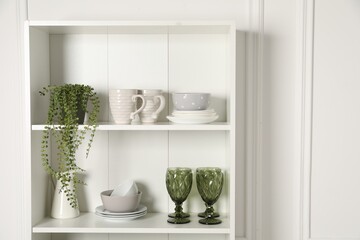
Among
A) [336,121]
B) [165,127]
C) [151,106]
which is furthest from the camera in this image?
[336,121]

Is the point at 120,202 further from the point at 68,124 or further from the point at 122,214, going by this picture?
the point at 68,124

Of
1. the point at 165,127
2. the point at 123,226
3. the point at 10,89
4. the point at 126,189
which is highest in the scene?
the point at 10,89

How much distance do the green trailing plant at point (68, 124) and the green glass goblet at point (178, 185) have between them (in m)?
0.33

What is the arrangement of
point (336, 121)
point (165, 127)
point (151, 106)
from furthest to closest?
point (336, 121)
point (151, 106)
point (165, 127)

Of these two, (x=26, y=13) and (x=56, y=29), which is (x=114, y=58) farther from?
(x=26, y=13)

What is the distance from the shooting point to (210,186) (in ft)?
6.17

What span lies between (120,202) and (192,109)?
44cm

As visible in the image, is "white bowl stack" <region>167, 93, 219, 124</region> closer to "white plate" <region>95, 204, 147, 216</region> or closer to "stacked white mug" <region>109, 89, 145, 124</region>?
"stacked white mug" <region>109, 89, 145, 124</region>

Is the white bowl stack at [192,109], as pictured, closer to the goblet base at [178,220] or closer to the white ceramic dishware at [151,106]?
the white ceramic dishware at [151,106]

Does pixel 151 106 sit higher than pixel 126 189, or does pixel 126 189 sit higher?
pixel 151 106

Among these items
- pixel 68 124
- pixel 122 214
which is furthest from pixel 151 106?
pixel 122 214

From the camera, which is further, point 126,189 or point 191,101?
point 126,189

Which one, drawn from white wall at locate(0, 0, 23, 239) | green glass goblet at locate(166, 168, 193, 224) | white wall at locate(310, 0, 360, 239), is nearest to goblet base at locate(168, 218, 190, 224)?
green glass goblet at locate(166, 168, 193, 224)

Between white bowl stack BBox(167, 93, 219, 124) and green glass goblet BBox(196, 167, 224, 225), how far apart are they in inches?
7.9
